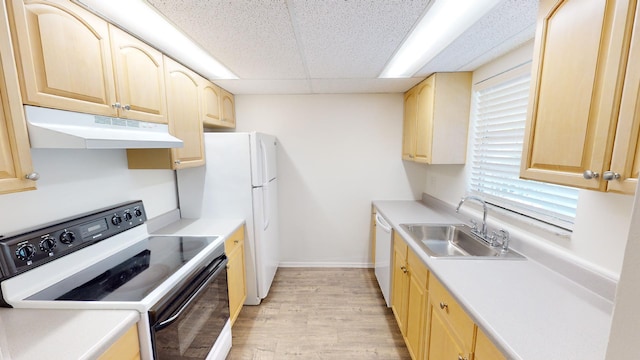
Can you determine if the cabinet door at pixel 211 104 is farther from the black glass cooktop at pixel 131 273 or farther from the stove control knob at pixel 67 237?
Result: the stove control knob at pixel 67 237

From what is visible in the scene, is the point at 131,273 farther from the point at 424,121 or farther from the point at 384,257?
the point at 424,121

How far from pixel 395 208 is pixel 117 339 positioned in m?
2.38

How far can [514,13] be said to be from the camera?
1.20m

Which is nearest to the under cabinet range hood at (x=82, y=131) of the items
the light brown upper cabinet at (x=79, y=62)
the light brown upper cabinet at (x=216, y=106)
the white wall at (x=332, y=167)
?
the light brown upper cabinet at (x=79, y=62)

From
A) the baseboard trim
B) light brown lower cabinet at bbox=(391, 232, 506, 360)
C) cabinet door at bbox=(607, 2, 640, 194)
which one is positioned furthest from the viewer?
the baseboard trim

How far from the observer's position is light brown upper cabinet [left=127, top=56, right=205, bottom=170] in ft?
5.49

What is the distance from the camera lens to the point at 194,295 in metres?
1.33

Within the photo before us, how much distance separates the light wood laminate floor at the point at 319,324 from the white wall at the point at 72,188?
132 cm

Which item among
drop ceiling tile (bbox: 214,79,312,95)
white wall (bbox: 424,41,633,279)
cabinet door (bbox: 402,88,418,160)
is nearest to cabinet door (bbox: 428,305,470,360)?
white wall (bbox: 424,41,633,279)

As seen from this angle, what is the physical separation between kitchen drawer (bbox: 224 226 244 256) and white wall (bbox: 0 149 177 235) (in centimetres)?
65

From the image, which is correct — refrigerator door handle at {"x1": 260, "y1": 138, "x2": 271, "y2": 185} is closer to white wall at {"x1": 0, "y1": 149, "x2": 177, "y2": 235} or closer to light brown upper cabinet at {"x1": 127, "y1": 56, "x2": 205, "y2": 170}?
light brown upper cabinet at {"x1": 127, "y1": 56, "x2": 205, "y2": 170}

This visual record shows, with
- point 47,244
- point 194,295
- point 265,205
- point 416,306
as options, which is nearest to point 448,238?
point 416,306

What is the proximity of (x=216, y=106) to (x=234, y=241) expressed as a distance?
134 cm

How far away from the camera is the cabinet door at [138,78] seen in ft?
4.21
